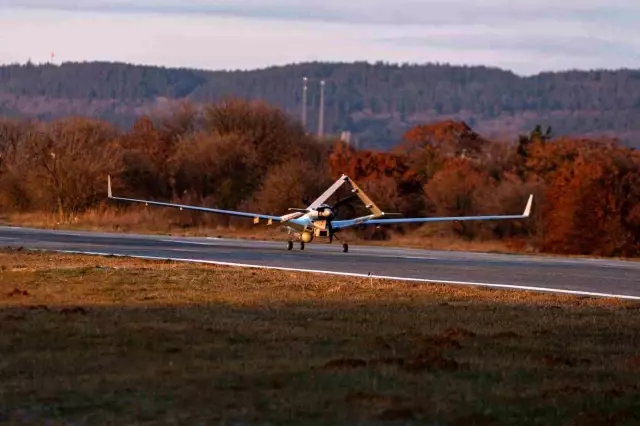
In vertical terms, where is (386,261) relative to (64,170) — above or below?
below

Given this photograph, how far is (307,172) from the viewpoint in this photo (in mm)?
62469

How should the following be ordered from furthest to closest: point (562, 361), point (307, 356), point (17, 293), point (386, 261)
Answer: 1. point (386, 261)
2. point (17, 293)
3. point (562, 361)
4. point (307, 356)

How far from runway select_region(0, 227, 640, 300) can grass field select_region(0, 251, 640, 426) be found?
4.16 m

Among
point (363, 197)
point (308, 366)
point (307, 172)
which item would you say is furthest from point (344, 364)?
point (307, 172)

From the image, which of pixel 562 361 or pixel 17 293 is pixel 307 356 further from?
pixel 17 293

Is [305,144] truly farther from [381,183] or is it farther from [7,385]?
[7,385]

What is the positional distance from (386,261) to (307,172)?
103 ft

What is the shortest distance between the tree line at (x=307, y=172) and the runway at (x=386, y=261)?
1785cm

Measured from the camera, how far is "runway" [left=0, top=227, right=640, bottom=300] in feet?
84.5

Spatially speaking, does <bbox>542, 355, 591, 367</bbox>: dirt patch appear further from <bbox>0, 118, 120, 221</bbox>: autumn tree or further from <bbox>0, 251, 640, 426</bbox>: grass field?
<bbox>0, 118, 120, 221</bbox>: autumn tree

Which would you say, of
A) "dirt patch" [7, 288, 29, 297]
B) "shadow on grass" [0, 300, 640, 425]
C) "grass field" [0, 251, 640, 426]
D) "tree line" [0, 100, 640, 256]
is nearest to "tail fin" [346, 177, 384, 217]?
"grass field" [0, 251, 640, 426]

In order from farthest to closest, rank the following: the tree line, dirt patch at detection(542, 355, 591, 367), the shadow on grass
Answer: the tree line
dirt patch at detection(542, 355, 591, 367)
the shadow on grass

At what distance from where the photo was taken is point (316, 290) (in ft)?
71.0

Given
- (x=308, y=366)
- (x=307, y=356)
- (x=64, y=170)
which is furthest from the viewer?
(x=64, y=170)
